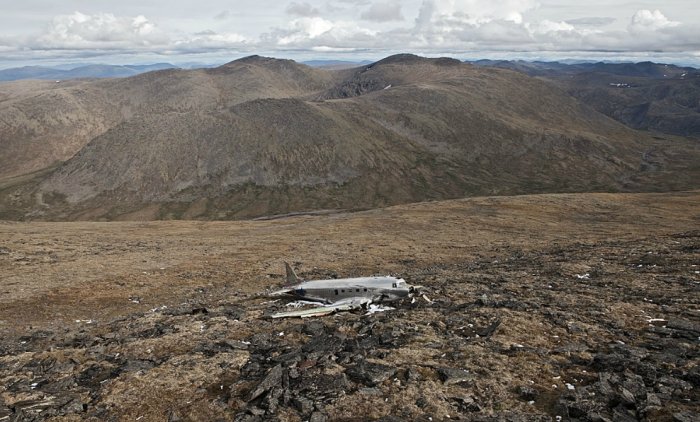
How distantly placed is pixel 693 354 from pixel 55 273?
127 ft

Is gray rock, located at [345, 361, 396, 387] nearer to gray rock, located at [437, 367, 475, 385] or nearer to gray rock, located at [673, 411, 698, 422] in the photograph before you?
gray rock, located at [437, 367, 475, 385]

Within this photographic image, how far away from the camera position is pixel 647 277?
2606 centimetres

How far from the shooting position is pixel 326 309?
21.6 m

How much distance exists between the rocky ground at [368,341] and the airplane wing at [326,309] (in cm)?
63

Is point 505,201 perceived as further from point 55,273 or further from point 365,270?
point 55,273

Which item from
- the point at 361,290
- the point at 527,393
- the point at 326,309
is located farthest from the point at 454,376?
the point at 361,290

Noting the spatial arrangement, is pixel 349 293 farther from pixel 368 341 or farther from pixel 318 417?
pixel 318 417

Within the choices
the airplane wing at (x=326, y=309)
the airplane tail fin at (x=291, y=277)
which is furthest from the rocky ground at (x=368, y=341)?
the airplane tail fin at (x=291, y=277)

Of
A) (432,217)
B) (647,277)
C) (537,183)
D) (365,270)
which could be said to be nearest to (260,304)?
(365,270)

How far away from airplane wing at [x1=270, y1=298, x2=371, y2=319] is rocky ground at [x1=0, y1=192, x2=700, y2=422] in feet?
2.07

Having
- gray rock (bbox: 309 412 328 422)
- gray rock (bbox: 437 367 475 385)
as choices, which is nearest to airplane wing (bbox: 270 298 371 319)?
gray rock (bbox: 437 367 475 385)

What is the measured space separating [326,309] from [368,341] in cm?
440

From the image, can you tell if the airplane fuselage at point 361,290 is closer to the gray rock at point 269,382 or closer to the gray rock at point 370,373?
the gray rock at point 370,373

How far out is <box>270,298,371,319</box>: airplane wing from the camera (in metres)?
21.1
